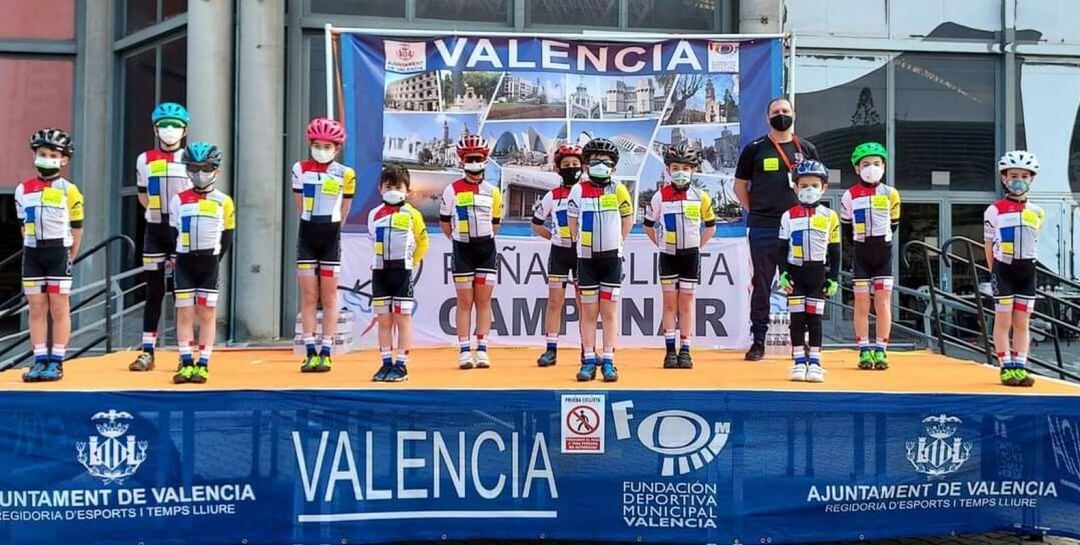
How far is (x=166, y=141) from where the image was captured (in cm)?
675

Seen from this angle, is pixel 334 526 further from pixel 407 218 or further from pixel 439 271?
pixel 439 271

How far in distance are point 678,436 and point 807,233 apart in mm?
1903

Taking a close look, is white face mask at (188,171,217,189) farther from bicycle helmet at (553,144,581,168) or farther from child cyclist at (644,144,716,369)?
child cyclist at (644,144,716,369)

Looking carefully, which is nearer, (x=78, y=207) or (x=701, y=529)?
(x=701, y=529)

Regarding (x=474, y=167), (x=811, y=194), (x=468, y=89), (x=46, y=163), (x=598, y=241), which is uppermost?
(x=468, y=89)

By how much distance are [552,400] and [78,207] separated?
3582 mm

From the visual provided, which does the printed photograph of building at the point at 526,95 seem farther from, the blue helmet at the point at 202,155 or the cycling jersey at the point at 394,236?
the blue helmet at the point at 202,155

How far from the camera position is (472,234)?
7.25 metres

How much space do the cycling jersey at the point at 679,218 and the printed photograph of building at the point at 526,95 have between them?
2.28 meters

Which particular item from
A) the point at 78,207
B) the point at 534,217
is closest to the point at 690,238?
the point at 534,217

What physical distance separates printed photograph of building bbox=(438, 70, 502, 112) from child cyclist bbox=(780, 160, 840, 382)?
360cm

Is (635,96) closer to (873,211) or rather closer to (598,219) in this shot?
(873,211)

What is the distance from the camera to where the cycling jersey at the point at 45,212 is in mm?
6164

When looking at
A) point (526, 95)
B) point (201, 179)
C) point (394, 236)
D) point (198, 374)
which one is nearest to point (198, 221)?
point (201, 179)
